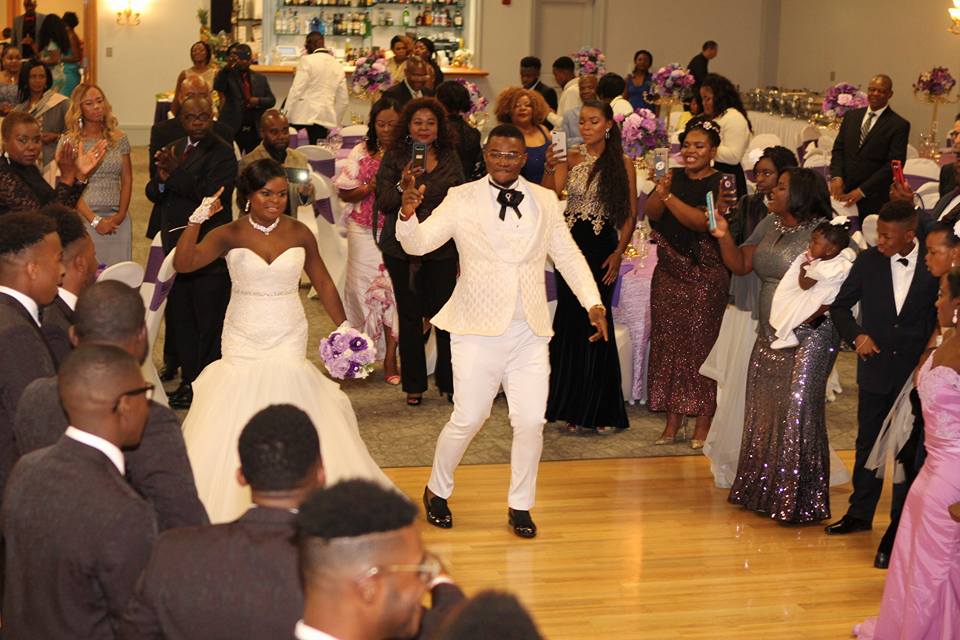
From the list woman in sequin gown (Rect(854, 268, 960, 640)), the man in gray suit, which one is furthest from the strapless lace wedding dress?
the man in gray suit

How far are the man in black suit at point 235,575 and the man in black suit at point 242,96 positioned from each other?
10.2 m

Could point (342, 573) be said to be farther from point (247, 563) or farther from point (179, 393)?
point (179, 393)

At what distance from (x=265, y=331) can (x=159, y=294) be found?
83 cm

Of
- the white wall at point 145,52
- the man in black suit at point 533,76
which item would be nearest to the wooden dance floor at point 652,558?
the man in black suit at point 533,76

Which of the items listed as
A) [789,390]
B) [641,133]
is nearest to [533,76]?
[641,133]

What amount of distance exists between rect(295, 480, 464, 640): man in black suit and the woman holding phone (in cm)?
504

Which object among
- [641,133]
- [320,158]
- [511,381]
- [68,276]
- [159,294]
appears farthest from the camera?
[320,158]

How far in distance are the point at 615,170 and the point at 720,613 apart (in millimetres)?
2593

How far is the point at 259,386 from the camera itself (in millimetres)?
5582

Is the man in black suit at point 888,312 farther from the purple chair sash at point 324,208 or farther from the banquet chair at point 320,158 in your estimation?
the banquet chair at point 320,158

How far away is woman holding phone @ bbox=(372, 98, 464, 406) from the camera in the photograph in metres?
7.35

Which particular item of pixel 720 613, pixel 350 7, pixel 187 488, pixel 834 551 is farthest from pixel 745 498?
pixel 350 7

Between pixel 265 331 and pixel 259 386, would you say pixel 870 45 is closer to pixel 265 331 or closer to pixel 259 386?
pixel 265 331

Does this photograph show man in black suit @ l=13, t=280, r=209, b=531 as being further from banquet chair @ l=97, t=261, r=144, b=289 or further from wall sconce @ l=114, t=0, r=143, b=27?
wall sconce @ l=114, t=0, r=143, b=27
